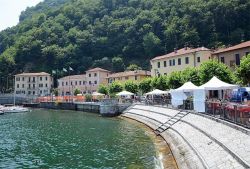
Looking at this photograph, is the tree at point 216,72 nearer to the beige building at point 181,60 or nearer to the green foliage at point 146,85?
the beige building at point 181,60

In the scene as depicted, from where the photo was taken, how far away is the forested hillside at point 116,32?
→ 124 meters

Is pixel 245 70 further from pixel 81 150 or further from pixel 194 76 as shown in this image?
pixel 81 150

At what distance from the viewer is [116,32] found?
16412cm

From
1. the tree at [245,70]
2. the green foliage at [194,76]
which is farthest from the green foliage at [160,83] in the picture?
the tree at [245,70]

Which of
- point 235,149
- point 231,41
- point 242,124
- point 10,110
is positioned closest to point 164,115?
point 242,124

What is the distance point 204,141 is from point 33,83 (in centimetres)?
13164

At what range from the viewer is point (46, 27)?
176875mm

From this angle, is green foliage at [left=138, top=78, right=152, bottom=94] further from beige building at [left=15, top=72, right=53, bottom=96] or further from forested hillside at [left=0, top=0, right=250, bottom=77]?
beige building at [left=15, top=72, right=53, bottom=96]

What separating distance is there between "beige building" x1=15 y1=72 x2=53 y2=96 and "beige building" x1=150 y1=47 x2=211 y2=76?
73.0 m

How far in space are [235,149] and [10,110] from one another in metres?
81.4

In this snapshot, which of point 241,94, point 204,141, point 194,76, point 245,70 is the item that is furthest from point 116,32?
point 204,141

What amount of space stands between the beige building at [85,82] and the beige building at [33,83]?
974 cm

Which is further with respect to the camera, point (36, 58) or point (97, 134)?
point (36, 58)

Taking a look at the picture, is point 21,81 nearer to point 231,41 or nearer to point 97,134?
point 231,41
